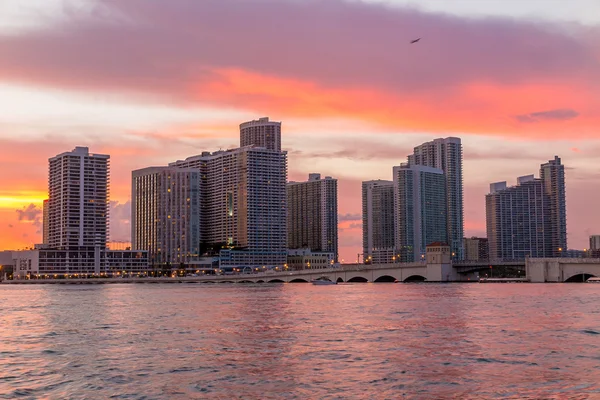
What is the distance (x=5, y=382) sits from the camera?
141ft

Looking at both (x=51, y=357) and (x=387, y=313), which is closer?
(x=51, y=357)

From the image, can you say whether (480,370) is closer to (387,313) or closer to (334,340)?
(334,340)

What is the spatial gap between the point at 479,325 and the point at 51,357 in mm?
41840

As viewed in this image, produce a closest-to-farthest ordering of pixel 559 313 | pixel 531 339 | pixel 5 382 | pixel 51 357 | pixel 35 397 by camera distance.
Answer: pixel 35 397, pixel 5 382, pixel 51 357, pixel 531 339, pixel 559 313

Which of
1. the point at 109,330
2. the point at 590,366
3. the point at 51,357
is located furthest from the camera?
the point at 109,330

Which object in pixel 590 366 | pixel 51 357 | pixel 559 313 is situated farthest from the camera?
pixel 559 313

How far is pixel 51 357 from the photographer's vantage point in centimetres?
5391

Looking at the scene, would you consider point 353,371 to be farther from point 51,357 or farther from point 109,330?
point 109,330

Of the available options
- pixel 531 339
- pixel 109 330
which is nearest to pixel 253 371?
pixel 531 339

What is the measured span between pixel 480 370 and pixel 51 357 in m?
29.4

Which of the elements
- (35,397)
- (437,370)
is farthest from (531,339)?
(35,397)

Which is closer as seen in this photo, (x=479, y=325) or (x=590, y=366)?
(x=590, y=366)

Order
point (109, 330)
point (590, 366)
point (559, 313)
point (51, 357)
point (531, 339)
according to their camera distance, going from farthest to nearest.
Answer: point (559, 313), point (109, 330), point (531, 339), point (51, 357), point (590, 366)

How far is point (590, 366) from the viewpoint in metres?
46.2
